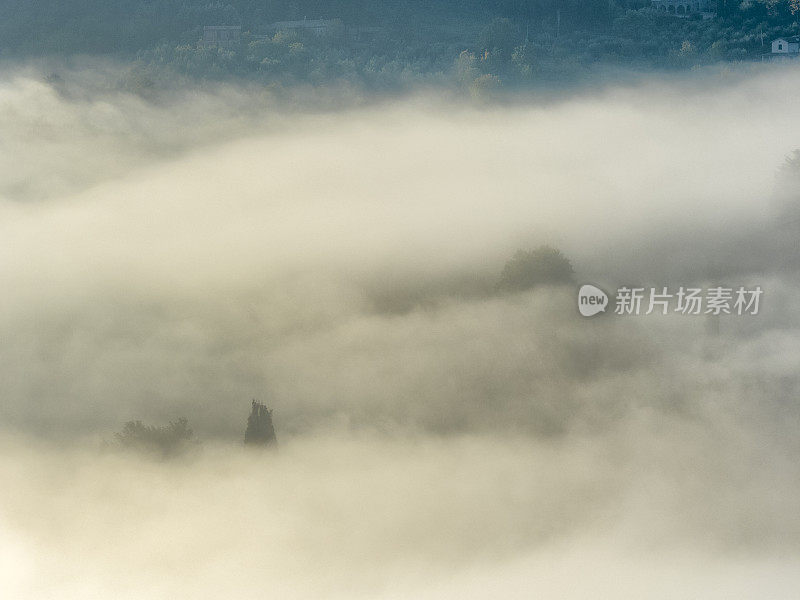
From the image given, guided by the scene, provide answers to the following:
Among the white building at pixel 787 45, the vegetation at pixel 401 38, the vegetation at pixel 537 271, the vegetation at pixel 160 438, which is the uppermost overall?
the white building at pixel 787 45

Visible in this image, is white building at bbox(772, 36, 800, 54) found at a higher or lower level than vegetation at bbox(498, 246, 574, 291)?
higher

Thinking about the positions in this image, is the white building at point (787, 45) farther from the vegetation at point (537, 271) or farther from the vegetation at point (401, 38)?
the vegetation at point (537, 271)

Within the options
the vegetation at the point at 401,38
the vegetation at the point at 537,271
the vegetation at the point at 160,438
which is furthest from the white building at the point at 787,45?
the vegetation at the point at 160,438

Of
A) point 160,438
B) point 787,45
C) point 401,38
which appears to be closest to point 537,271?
point 160,438

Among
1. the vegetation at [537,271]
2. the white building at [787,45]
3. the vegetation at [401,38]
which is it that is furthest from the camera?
the white building at [787,45]

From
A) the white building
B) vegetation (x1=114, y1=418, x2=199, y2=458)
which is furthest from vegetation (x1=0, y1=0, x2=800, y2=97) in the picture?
vegetation (x1=114, y1=418, x2=199, y2=458)

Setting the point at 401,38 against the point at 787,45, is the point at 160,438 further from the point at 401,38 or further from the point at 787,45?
the point at 787,45

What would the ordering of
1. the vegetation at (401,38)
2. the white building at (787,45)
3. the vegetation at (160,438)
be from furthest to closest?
the white building at (787,45)
the vegetation at (401,38)
the vegetation at (160,438)

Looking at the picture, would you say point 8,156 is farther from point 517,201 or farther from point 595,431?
point 595,431

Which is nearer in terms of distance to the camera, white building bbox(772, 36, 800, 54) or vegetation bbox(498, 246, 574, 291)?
vegetation bbox(498, 246, 574, 291)

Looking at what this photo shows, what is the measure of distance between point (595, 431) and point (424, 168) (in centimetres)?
3096

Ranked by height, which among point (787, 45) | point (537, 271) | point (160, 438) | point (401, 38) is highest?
point (787, 45)

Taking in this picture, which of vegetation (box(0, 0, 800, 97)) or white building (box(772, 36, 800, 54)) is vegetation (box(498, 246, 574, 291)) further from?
white building (box(772, 36, 800, 54))

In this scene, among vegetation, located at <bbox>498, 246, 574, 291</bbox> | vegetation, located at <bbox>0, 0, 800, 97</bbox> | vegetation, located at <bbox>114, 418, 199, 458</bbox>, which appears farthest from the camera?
vegetation, located at <bbox>0, 0, 800, 97</bbox>
